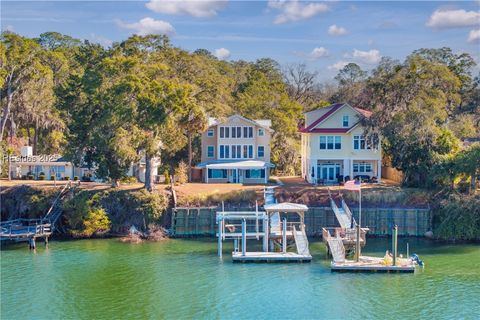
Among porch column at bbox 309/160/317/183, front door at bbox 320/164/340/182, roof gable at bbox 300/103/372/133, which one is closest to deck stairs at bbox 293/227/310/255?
porch column at bbox 309/160/317/183

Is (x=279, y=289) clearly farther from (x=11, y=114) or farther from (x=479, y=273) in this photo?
(x=11, y=114)

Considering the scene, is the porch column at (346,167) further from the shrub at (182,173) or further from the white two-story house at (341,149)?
the shrub at (182,173)

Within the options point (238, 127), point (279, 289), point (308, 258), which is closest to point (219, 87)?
point (238, 127)

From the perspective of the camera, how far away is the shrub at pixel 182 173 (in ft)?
180

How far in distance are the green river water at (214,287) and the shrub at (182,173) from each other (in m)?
13.0

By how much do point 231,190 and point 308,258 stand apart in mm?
13068

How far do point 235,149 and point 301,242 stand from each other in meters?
18.9

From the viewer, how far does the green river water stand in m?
29.8

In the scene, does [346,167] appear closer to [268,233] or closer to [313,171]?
[313,171]

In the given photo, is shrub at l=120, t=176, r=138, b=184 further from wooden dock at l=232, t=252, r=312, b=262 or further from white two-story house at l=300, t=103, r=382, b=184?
white two-story house at l=300, t=103, r=382, b=184

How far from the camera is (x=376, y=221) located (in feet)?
156

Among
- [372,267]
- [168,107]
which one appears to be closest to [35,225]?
[168,107]

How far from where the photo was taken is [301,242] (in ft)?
135

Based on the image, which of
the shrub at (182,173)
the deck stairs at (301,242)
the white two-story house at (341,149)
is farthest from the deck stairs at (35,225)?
the white two-story house at (341,149)
